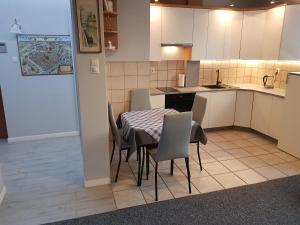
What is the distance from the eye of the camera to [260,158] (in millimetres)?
3385

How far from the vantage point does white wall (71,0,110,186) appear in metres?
2.40

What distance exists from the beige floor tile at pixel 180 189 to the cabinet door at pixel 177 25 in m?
2.32

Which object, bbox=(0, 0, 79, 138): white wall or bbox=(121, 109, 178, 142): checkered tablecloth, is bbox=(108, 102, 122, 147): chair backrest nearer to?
bbox=(121, 109, 178, 142): checkered tablecloth

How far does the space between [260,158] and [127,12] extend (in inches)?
114

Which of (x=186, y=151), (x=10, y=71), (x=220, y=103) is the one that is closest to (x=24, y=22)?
(x=10, y=71)

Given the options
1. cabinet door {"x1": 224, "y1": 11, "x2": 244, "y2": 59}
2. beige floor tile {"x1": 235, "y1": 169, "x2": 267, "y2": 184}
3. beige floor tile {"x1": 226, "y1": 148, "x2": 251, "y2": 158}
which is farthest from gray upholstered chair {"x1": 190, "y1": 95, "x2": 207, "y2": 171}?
cabinet door {"x1": 224, "y1": 11, "x2": 244, "y2": 59}

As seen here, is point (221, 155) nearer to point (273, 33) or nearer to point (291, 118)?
point (291, 118)

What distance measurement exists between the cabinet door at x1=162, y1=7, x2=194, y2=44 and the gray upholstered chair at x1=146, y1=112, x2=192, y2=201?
6.69 ft

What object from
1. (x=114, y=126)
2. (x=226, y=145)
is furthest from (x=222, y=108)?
(x=114, y=126)

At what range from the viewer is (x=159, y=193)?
2582 mm

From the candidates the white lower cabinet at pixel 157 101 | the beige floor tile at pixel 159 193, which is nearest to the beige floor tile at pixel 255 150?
the white lower cabinet at pixel 157 101

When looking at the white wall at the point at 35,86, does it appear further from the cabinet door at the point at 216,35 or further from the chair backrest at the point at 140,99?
the cabinet door at the point at 216,35

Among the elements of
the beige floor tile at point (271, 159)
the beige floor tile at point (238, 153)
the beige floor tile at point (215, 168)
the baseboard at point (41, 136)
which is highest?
the baseboard at point (41, 136)

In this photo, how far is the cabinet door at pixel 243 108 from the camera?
4265 mm
